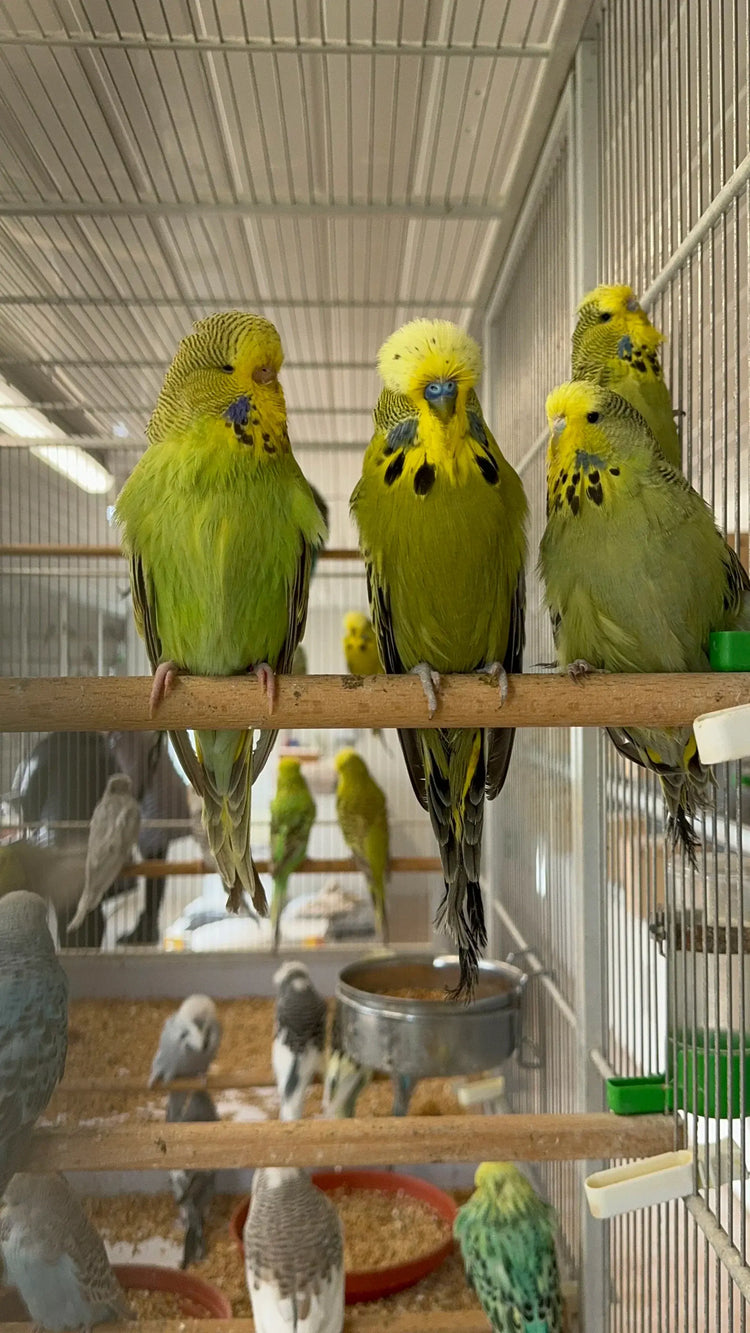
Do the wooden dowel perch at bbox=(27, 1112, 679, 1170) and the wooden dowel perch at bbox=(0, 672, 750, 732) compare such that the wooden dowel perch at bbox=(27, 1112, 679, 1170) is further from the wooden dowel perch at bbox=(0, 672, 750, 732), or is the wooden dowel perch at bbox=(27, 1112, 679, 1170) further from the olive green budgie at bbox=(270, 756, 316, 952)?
the olive green budgie at bbox=(270, 756, 316, 952)

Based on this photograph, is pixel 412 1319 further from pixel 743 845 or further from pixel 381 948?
pixel 381 948

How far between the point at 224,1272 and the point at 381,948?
4.53 ft

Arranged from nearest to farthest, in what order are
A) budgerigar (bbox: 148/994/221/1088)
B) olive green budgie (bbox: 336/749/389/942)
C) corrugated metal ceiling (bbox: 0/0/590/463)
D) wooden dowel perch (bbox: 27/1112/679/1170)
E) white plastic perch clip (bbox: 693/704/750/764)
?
white plastic perch clip (bbox: 693/704/750/764), wooden dowel perch (bbox: 27/1112/679/1170), corrugated metal ceiling (bbox: 0/0/590/463), budgerigar (bbox: 148/994/221/1088), olive green budgie (bbox: 336/749/389/942)

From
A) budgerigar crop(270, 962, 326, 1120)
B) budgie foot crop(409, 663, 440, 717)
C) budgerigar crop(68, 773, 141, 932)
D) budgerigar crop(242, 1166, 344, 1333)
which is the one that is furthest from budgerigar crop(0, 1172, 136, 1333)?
budgerigar crop(68, 773, 141, 932)

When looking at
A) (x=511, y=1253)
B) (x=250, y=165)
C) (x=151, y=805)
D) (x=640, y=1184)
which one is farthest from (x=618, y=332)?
(x=151, y=805)

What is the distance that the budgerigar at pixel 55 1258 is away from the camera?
3.32 feet

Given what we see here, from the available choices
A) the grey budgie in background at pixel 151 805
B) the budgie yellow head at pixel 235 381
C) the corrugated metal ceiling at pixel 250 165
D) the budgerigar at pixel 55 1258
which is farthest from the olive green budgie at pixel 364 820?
the budgie yellow head at pixel 235 381

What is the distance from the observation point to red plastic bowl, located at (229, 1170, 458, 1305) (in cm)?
206

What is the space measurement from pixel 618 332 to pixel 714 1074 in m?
0.97

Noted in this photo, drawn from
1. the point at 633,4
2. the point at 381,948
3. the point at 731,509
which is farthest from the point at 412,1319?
the point at 633,4

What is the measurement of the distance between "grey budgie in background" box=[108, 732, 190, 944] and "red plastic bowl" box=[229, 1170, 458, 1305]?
3.90 feet

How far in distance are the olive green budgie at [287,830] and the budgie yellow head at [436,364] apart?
246 centimetres

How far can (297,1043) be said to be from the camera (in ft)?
8.28

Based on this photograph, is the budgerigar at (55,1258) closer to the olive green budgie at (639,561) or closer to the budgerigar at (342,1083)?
the olive green budgie at (639,561)
